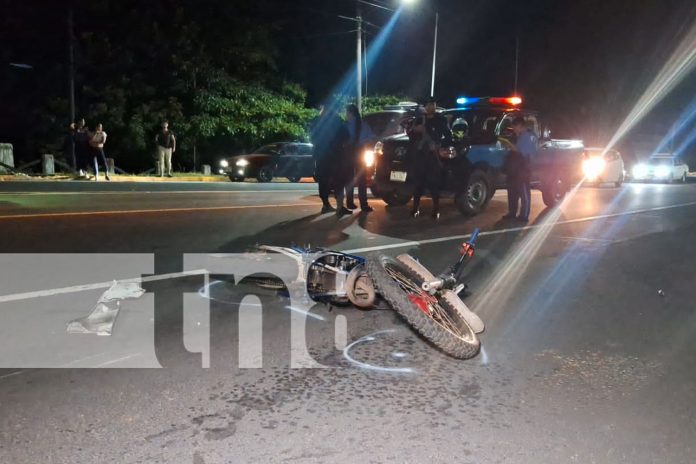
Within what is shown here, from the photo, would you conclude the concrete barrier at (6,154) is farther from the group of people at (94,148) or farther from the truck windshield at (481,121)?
the truck windshield at (481,121)

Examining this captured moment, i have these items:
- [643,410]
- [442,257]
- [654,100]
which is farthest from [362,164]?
[654,100]

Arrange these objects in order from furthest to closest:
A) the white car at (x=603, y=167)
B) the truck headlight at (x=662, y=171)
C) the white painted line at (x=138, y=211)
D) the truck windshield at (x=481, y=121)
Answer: the truck headlight at (x=662, y=171) → the white car at (x=603, y=167) → the truck windshield at (x=481, y=121) → the white painted line at (x=138, y=211)

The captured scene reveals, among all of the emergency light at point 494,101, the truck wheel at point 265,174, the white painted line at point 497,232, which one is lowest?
the white painted line at point 497,232

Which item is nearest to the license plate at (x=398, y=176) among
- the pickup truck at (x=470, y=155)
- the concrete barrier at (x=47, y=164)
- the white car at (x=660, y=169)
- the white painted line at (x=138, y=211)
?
the pickup truck at (x=470, y=155)

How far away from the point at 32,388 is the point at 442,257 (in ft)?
16.4

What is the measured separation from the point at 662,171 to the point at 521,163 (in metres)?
23.4

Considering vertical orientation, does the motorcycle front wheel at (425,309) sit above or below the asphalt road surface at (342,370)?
above

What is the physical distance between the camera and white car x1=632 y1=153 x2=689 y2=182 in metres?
31.2

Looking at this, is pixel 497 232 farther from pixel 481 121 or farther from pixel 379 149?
pixel 379 149

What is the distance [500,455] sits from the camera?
3025 millimetres

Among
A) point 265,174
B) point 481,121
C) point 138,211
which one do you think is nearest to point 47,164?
point 265,174

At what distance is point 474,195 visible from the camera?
12.2 metres

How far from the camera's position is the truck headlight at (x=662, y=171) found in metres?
31.1

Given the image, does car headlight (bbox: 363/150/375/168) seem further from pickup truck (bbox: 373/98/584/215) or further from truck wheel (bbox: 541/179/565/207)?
truck wheel (bbox: 541/179/565/207)
